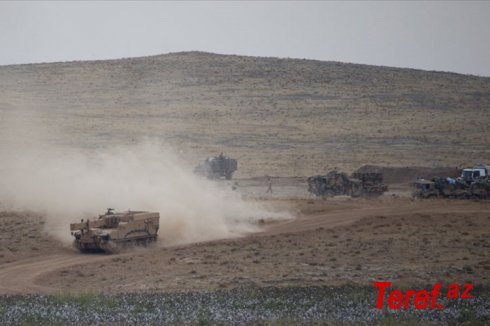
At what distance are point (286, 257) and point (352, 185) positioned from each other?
78.4ft

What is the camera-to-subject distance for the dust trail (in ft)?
124

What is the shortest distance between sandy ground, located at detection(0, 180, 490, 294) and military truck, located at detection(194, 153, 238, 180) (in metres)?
26.1

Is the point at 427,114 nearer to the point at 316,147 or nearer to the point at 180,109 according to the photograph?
the point at 316,147

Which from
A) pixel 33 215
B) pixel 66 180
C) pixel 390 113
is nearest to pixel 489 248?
pixel 33 215

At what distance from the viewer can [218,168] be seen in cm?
6838

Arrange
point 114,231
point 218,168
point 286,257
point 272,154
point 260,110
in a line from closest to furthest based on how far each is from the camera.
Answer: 1. point 286,257
2. point 114,231
3. point 218,168
4. point 272,154
5. point 260,110

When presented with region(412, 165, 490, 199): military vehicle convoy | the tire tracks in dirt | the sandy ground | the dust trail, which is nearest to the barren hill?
region(412, 165, 490, 199): military vehicle convoy

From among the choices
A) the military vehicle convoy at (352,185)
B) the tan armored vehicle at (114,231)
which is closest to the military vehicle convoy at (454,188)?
the military vehicle convoy at (352,185)

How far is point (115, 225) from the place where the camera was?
32938 mm

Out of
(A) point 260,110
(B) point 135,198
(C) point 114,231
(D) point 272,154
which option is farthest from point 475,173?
(A) point 260,110

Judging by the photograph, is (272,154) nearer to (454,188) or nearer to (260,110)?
(260,110)

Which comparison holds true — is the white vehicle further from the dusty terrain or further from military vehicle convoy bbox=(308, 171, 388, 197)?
military vehicle convoy bbox=(308, 171, 388, 197)

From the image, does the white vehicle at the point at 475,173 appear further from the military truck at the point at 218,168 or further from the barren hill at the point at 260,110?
the military truck at the point at 218,168

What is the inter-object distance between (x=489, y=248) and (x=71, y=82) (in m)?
90.1
